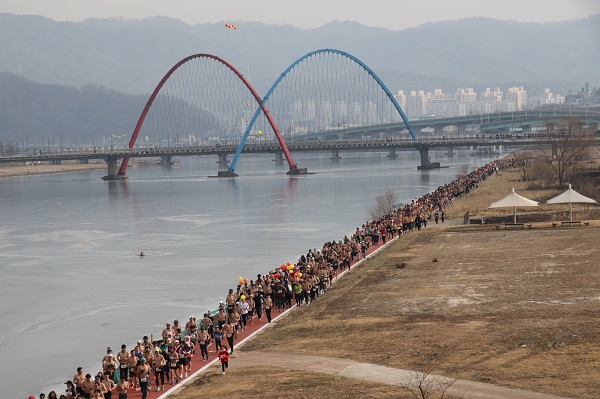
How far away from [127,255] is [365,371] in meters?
33.9

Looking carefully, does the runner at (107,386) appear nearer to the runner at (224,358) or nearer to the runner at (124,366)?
the runner at (124,366)

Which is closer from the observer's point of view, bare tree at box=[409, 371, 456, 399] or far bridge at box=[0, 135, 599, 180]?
bare tree at box=[409, 371, 456, 399]

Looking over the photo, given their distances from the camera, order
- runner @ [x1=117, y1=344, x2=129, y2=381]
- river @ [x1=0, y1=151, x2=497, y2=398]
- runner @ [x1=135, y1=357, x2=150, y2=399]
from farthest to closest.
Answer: river @ [x1=0, y1=151, x2=497, y2=398], runner @ [x1=117, y1=344, x2=129, y2=381], runner @ [x1=135, y1=357, x2=150, y2=399]

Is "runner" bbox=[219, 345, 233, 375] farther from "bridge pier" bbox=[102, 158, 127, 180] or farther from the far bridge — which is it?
"bridge pier" bbox=[102, 158, 127, 180]

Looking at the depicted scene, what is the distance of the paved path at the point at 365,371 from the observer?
66.4ft

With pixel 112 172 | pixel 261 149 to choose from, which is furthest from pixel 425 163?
pixel 112 172

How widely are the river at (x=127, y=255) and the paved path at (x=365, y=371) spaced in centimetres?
493

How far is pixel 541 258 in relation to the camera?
38.9m

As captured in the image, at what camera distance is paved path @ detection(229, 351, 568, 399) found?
2023 centimetres

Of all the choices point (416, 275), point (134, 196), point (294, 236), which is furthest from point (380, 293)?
point (134, 196)

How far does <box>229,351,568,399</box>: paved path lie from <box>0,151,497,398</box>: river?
4931 millimetres

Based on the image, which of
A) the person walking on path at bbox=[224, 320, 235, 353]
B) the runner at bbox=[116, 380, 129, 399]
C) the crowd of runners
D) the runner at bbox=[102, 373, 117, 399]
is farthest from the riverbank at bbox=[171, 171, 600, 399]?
the runner at bbox=[102, 373, 117, 399]

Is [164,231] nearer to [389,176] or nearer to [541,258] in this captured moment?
[541,258]

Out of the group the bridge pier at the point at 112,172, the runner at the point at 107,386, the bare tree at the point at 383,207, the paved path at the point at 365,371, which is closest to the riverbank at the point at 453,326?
the paved path at the point at 365,371
